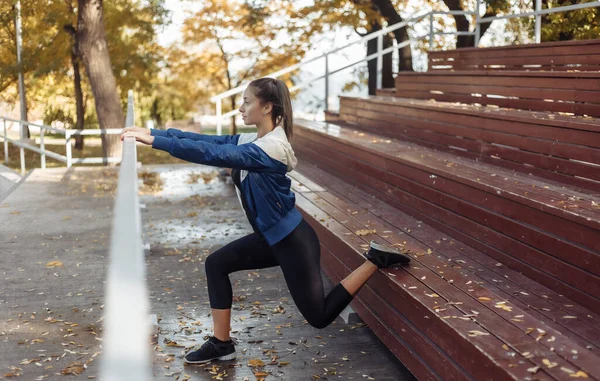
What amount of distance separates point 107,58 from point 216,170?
453cm

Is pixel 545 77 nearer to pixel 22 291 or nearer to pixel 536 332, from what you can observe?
pixel 536 332

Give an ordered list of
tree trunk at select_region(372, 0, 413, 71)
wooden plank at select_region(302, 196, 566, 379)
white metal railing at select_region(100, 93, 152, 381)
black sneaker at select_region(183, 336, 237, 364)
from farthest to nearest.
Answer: tree trunk at select_region(372, 0, 413, 71), black sneaker at select_region(183, 336, 237, 364), wooden plank at select_region(302, 196, 566, 379), white metal railing at select_region(100, 93, 152, 381)

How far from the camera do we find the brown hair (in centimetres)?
444

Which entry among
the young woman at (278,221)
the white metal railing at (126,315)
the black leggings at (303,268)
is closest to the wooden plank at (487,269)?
the young woman at (278,221)

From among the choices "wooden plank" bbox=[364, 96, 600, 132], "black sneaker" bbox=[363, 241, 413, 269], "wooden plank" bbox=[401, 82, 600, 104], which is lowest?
"black sneaker" bbox=[363, 241, 413, 269]

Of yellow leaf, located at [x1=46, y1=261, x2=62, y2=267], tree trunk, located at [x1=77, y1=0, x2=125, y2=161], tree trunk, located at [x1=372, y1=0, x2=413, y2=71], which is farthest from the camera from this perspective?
tree trunk, located at [x1=77, y1=0, x2=125, y2=161]

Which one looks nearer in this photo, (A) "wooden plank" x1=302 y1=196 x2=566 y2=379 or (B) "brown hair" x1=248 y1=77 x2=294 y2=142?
(A) "wooden plank" x1=302 y1=196 x2=566 y2=379

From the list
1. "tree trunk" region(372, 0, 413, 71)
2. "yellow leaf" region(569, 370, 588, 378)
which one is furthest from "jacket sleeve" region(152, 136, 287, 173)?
"tree trunk" region(372, 0, 413, 71)

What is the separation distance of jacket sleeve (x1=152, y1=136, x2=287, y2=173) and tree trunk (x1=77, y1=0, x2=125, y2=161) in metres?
13.1

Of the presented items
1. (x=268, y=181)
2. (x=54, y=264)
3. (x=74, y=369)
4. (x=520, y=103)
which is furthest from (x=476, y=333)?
(x=54, y=264)

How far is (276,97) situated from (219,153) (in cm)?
59

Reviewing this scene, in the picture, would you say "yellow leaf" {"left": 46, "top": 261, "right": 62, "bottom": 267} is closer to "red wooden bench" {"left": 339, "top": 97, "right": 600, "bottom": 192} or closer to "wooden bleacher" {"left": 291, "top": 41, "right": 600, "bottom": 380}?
"wooden bleacher" {"left": 291, "top": 41, "right": 600, "bottom": 380}

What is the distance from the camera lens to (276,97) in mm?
4469

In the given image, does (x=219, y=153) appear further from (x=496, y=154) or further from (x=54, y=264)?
(x=54, y=264)
